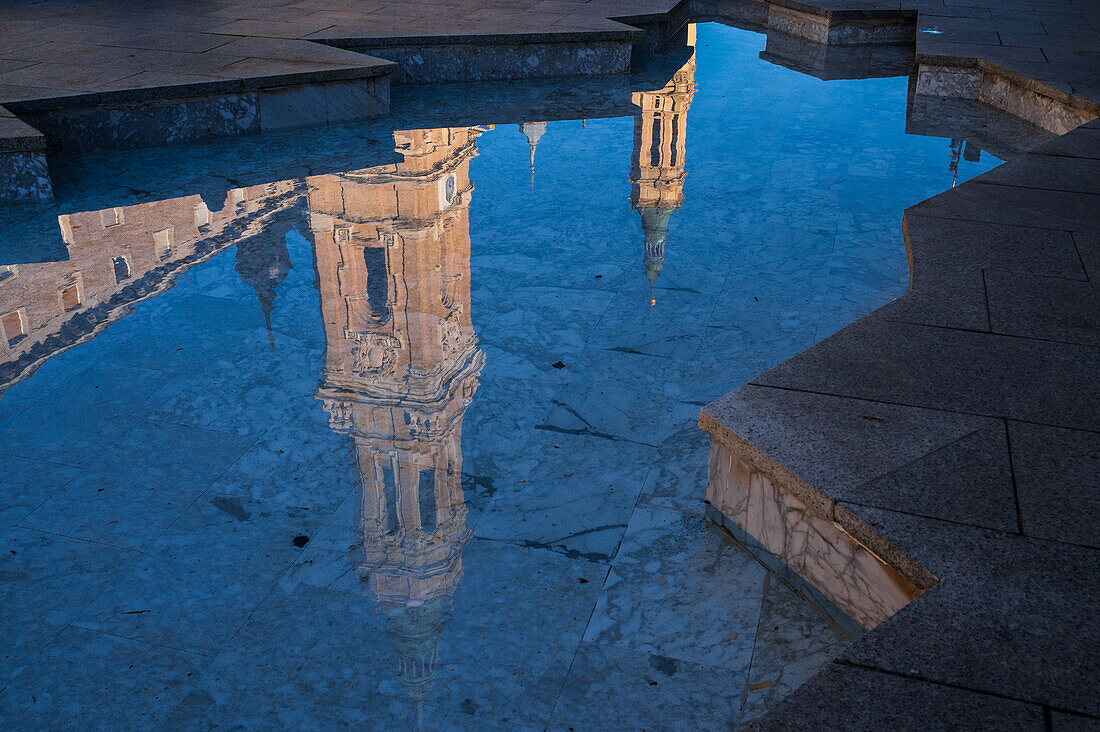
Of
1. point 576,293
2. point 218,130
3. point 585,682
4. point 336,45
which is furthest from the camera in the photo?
point 336,45

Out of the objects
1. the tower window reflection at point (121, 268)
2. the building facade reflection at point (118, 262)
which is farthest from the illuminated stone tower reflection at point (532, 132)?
the tower window reflection at point (121, 268)

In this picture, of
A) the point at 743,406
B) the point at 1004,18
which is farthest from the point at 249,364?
the point at 1004,18

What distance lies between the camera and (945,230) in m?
6.70

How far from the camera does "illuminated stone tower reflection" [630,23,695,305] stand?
7625mm

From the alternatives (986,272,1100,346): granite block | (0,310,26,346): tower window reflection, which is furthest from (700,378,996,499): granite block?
A: (0,310,26,346): tower window reflection

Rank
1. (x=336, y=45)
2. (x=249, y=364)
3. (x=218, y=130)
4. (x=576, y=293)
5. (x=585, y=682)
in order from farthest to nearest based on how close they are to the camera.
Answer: (x=336, y=45)
(x=218, y=130)
(x=576, y=293)
(x=249, y=364)
(x=585, y=682)

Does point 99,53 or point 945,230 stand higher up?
point 99,53

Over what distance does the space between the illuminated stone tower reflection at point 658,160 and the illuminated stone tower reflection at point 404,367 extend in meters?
1.51

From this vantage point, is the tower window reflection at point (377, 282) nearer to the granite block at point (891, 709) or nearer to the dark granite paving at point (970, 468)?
the dark granite paving at point (970, 468)

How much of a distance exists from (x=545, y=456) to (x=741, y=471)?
3.52 feet

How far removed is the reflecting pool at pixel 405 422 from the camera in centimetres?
347

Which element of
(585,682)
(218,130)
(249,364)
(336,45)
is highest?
(336,45)

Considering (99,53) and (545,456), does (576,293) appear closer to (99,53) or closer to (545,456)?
(545,456)

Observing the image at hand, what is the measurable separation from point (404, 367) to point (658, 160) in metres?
4.83
